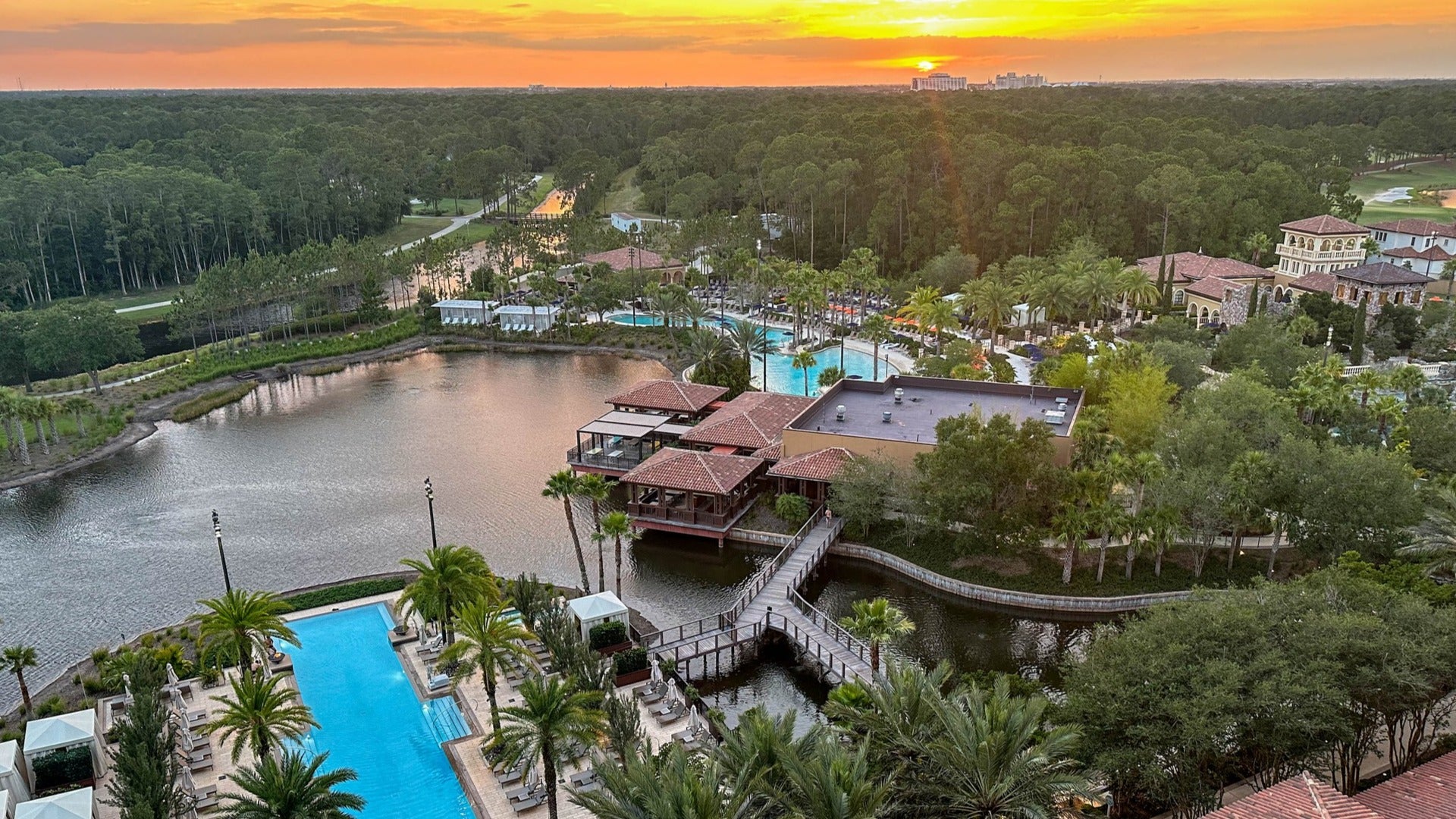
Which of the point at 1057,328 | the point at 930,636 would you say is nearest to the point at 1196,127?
the point at 1057,328

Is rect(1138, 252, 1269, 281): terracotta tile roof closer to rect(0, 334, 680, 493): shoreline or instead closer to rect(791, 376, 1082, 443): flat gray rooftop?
rect(791, 376, 1082, 443): flat gray rooftop

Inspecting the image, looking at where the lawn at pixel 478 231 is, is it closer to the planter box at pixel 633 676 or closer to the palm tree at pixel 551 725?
the planter box at pixel 633 676

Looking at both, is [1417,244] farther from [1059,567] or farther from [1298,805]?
[1298,805]

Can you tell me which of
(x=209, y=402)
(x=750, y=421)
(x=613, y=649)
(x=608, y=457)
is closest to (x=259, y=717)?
(x=613, y=649)

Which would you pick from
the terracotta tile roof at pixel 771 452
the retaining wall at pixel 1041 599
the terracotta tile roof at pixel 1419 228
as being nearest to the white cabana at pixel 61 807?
the retaining wall at pixel 1041 599

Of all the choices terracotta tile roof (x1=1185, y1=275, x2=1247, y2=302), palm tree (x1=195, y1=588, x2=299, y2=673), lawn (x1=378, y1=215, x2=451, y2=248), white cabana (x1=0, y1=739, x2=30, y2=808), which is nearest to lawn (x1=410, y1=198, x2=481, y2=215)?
lawn (x1=378, y1=215, x2=451, y2=248)
